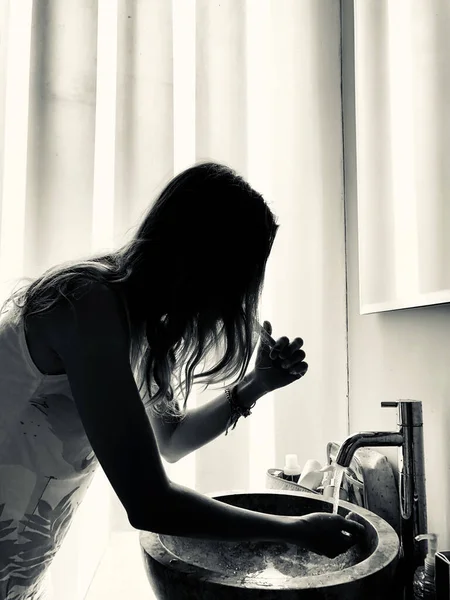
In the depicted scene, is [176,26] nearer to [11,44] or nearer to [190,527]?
[11,44]

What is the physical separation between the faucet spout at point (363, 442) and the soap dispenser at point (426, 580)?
0.14 meters

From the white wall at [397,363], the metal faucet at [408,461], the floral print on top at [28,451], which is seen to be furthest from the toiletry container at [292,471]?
the floral print on top at [28,451]

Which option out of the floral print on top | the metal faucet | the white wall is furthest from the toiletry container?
the floral print on top

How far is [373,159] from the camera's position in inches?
40.9

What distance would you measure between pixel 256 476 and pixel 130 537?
331 millimetres

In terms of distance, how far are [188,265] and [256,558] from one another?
466mm

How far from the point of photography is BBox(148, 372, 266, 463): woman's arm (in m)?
0.90

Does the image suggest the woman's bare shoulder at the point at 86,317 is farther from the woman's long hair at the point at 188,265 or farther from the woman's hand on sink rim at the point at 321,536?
the woman's hand on sink rim at the point at 321,536

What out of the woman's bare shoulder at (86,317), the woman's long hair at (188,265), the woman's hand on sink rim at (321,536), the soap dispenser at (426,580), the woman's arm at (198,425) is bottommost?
the soap dispenser at (426,580)

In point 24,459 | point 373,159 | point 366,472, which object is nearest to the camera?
point 24,459

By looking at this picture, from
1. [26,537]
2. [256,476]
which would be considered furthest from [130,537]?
Result: [26,537]

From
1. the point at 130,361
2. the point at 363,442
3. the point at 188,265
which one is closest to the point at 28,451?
the point at 130,361

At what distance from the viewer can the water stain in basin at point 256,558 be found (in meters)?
0.71

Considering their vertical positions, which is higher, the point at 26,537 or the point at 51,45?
the point at 51,45
